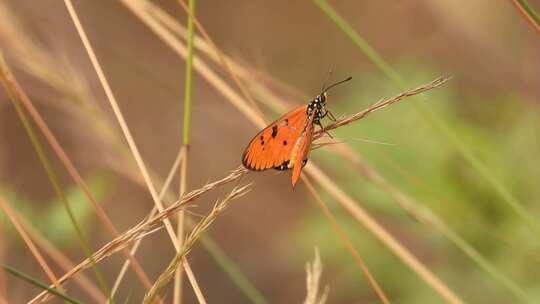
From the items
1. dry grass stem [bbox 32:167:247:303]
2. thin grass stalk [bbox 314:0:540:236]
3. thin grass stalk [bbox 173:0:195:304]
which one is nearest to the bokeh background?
thin grass stalk [bbox 314:0:540:236]

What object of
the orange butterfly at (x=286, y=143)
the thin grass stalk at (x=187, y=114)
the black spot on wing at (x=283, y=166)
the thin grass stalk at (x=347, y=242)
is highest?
the thin grass stalk at (x=187, y=114)

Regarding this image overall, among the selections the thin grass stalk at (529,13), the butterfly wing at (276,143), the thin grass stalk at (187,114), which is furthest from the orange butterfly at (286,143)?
Result: the thin grass stalk at (529,13)

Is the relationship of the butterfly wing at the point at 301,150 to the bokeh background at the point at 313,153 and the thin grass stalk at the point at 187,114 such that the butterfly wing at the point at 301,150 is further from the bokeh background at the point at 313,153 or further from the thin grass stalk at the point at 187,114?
the bokeh background at the point at 313,153

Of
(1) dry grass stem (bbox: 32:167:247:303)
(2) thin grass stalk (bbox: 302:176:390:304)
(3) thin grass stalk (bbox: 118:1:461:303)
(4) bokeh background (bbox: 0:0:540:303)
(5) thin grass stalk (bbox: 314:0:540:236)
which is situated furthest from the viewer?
(4) bokeh background (bbox: 0:0:540:303)

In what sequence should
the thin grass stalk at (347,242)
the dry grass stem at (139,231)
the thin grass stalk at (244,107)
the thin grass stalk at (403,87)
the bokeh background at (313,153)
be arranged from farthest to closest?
1. the bokeh background at (313,153)
2. the thin grass stalk at (244,107)
3. the thin grass stalk at (347,242)
4. the thin grass stalk at (403,87)
5. the dry grass stem at (139,231)

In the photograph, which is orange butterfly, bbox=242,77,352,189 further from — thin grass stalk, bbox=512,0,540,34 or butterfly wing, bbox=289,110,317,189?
thin grass stalk, bbox=512,0,540,34

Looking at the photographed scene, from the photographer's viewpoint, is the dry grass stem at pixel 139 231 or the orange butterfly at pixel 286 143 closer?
the dry grass stem at pixel 139 231

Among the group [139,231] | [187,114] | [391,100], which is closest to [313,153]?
[187,114]

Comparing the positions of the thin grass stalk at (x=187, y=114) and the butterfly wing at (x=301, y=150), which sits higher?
the thin grass stalk at (x=187, y=114)
